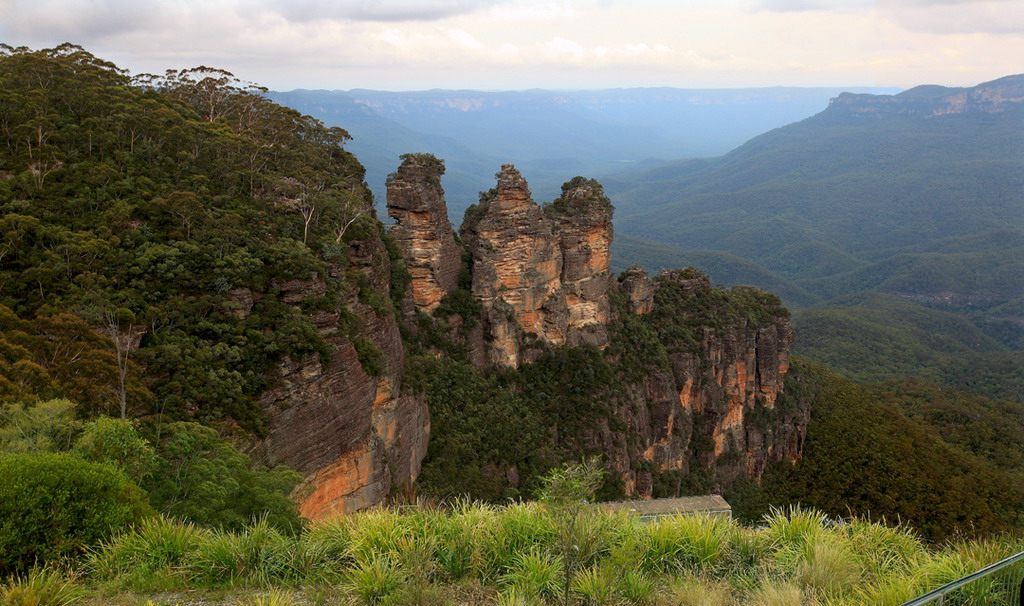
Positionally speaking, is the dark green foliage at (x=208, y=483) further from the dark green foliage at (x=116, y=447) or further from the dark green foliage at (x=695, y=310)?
the dark green foliage at (x=695, y=310)

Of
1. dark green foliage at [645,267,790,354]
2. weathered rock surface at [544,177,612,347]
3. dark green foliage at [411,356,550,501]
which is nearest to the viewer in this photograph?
dark green foliage at [411,356,550,501]

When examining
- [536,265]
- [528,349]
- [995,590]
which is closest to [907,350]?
[528,349]

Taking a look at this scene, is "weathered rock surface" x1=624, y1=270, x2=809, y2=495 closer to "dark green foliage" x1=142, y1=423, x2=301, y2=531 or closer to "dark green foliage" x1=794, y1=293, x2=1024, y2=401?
"dark green foliage" x1=142, y1=423, x2=301, y2=531

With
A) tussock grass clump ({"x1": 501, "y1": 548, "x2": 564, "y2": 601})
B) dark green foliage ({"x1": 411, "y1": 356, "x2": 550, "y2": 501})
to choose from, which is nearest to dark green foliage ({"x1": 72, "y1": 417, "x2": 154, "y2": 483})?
tussock grass clump ({"x1": 501, "y1": 548, "x2": 564, "y2": 601})

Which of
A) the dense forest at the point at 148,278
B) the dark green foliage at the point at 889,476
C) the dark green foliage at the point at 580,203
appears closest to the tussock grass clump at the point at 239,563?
the dense forest at the point at 148,278

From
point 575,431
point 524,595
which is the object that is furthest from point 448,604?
point 575,431

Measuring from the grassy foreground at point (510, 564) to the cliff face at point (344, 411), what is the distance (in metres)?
7.43

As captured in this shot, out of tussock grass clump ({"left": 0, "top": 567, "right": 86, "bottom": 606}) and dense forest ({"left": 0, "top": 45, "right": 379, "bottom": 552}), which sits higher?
dense forest ({"left": 0, "top": 45, "right": 379, "bottom": 552})

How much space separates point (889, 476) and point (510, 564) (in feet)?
136

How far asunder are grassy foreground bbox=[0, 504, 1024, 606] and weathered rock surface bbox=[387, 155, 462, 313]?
2295cm

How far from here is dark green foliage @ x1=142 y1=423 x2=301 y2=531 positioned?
1334 centimetres

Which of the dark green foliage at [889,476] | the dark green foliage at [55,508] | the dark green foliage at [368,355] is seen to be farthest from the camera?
the dark green foliage at [889,476]

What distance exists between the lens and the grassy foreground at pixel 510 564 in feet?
30.9

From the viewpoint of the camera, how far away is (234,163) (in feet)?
84.5
